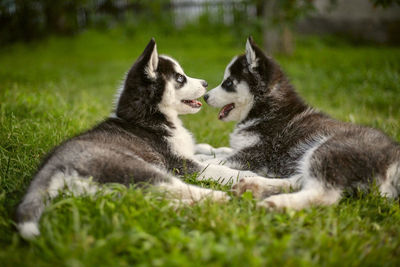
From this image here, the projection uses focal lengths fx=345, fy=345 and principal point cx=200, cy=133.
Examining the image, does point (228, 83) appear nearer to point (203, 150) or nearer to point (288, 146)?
point (203, 150)

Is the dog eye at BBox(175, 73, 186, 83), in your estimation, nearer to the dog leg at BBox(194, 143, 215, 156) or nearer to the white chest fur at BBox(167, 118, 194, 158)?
the white chest fur at BBox(167, 118, 194, 158)

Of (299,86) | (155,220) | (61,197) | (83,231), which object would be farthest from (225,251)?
(299,86)

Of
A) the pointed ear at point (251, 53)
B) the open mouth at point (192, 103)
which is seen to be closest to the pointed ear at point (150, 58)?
the open mouth at point (192, 103)

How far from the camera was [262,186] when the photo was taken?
109 inches

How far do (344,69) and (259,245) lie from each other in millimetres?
8379

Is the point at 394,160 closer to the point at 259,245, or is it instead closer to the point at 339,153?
the point at 339,153

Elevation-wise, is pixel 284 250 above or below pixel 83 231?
below

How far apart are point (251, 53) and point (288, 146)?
1.10m

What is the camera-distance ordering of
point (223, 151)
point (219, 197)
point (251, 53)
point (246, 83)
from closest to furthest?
point (219, 197) < point (251, 53) < point (246, 83) < point (223, 151)

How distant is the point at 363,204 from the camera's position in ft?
8.48

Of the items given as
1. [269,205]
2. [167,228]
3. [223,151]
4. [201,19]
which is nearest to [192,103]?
[223,151]

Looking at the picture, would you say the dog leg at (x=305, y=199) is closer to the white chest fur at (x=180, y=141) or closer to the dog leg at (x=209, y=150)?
the white chest fur at (x=180, y=141)

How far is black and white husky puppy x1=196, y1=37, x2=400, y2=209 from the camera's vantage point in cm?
255

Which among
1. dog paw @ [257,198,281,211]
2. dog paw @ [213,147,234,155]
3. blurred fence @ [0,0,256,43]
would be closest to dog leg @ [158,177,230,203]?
dog paw @ [257,198,281,211]
